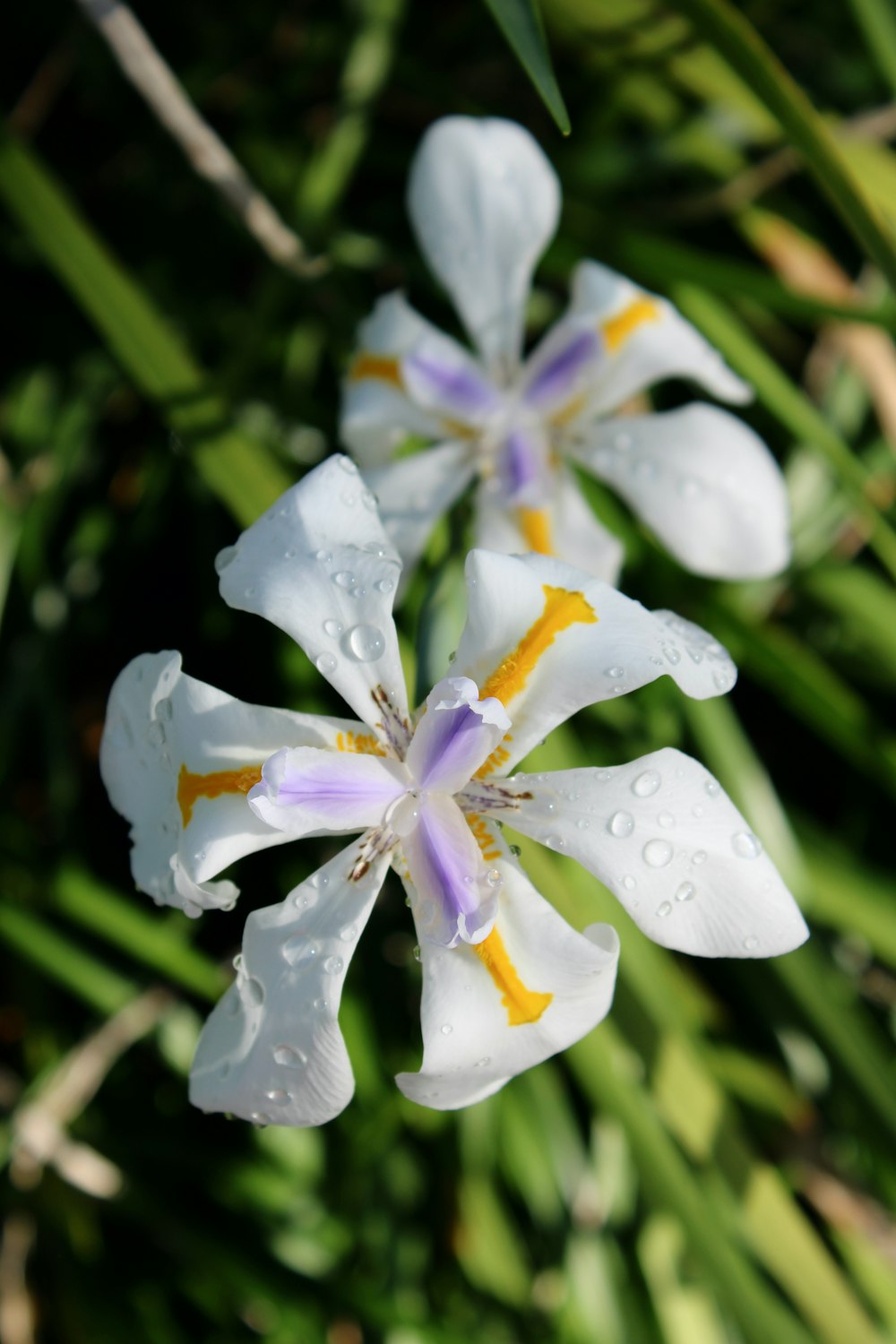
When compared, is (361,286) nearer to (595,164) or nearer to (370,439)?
(595,164)

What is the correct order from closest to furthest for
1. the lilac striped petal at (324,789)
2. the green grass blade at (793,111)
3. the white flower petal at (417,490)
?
the lilac striped petal at (324,789), the green grass blade at (793,111), the white flower petal at (417,490)

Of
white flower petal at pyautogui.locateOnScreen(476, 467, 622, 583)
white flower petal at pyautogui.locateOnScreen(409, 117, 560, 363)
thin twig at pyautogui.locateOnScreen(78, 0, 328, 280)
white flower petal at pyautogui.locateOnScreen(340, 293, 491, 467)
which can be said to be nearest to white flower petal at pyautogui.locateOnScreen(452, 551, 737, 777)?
white flower petal at pyautogui.locateOnScreen(476, 467, 622, 583)

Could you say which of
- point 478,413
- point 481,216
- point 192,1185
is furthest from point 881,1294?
point 481,216

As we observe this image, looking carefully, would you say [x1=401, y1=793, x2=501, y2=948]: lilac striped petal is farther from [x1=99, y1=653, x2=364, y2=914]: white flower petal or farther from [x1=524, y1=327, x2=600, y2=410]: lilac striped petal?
[x1=524, y1=327, x2=600, y2=410]: lilac striped petal

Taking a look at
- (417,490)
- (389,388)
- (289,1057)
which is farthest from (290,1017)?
(389,388)

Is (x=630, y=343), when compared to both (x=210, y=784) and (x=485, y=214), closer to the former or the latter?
(x=485, y=214)

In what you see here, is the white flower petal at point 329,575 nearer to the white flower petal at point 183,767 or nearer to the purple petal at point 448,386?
the white flower petal at point 183,767

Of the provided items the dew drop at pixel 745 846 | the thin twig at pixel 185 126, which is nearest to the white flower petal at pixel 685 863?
the dew drop at pixel 745 846
